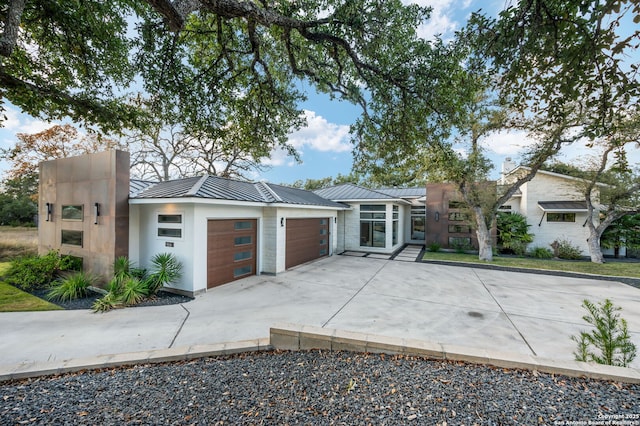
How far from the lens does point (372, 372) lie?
307cm

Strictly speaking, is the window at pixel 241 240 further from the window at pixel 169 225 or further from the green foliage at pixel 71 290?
the green foliage at pixel 71 290

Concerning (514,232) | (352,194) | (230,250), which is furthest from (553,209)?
(230,250)

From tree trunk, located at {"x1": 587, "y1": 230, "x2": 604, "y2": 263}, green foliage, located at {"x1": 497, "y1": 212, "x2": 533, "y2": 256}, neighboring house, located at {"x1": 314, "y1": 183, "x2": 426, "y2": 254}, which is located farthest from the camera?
green foliage, located at {"x1": 497, "y1": 212, "x2": 533, "y2": 256}

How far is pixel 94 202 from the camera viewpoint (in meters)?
7.61

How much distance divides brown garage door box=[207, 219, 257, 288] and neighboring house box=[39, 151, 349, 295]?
0.10 ft

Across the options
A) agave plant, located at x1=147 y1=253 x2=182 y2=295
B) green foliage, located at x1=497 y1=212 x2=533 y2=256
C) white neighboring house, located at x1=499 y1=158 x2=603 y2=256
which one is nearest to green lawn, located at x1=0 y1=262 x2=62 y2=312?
agave plant, located at x1=147 y1=253 x2=182 y2=295

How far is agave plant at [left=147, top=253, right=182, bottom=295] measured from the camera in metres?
6.91

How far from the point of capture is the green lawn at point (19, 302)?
6.00 metres

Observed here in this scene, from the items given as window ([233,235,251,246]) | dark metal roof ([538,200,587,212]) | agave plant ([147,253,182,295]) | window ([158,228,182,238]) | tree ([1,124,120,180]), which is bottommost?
agave plant ([147,253,182,295])

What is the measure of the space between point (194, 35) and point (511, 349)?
9.96 metres

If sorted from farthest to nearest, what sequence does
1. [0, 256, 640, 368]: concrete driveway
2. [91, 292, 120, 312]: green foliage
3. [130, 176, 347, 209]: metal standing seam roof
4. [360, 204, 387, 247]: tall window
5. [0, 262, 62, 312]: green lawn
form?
[360, 204, 387, 247]: tall window
[130, 176, 347, 209]: metal standing seam roof
[0, 262, 62, 312]: green lawn
[91, 292, 120, 312]: green foliage
[0, 256, 640, 368]: concrete driveway

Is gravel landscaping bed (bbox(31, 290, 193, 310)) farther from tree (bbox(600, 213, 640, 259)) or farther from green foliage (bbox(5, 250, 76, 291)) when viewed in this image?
tree (bbox(600, 213, 640, 259))

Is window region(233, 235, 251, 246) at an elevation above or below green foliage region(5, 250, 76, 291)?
above

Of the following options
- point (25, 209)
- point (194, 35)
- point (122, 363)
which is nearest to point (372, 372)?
point (122, 363)
